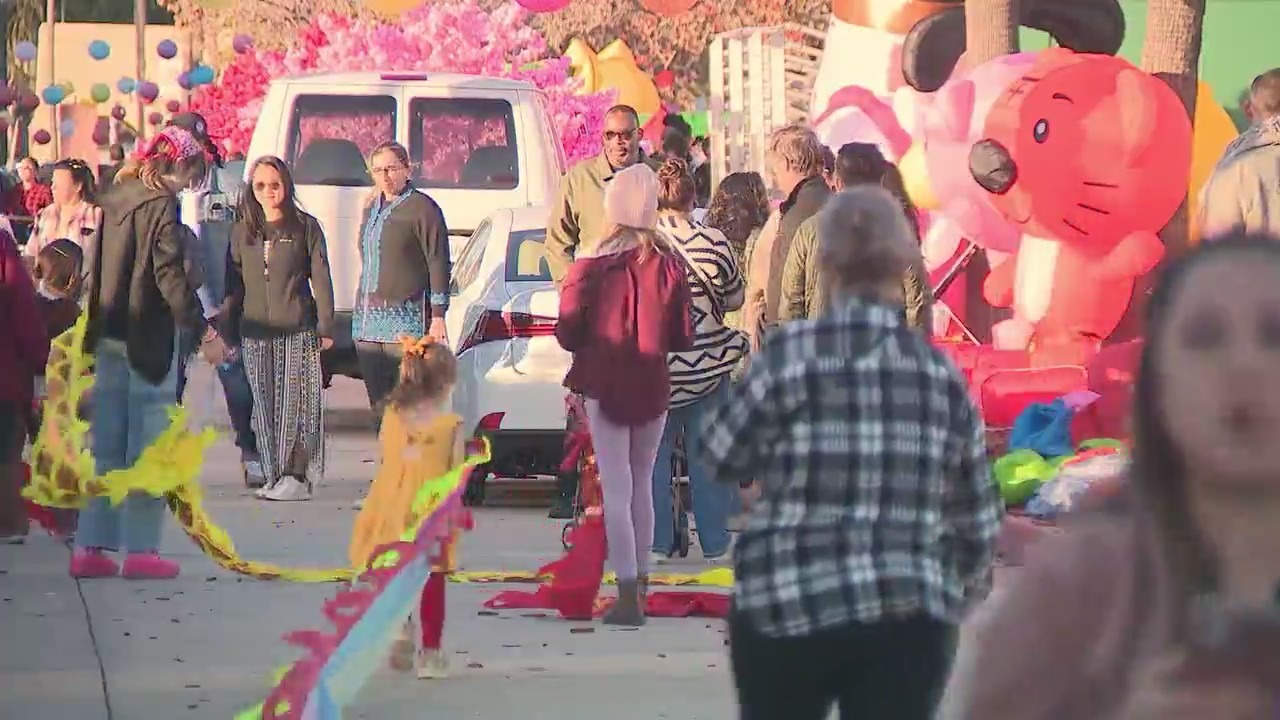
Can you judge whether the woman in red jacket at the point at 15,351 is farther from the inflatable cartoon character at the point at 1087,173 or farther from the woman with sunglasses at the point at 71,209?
the inflatable cartoon character at the point at 1087,173

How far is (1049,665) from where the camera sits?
8.76ft

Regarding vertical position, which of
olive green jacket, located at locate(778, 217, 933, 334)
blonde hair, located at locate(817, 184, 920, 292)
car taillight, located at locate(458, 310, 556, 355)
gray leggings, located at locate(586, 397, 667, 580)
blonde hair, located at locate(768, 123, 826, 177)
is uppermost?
blonde hair, located at locate(768, 123, 826, 177)

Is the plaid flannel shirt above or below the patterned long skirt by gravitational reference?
above

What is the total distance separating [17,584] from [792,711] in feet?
20.7

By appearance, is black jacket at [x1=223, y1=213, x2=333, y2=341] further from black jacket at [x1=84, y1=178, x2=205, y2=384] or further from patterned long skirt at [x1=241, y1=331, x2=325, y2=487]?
black jacket at [x1=84, y1=178, x2=205, y2=384]

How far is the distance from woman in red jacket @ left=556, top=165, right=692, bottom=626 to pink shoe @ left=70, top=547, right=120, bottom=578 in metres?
2.36

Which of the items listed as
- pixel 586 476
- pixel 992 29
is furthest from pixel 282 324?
pixel 992 29

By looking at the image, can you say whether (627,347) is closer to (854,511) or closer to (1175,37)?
(854,511)

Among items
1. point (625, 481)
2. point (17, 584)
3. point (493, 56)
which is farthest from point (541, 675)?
point (493, 56)

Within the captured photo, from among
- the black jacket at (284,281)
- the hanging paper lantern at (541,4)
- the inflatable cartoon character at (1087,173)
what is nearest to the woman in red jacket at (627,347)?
the black jacket at (284,281)

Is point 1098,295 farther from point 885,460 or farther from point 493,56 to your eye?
point 493,56

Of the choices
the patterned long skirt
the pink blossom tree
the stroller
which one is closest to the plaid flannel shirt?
the stroller

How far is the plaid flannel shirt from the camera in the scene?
173 inches

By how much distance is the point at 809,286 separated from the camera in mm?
9906
